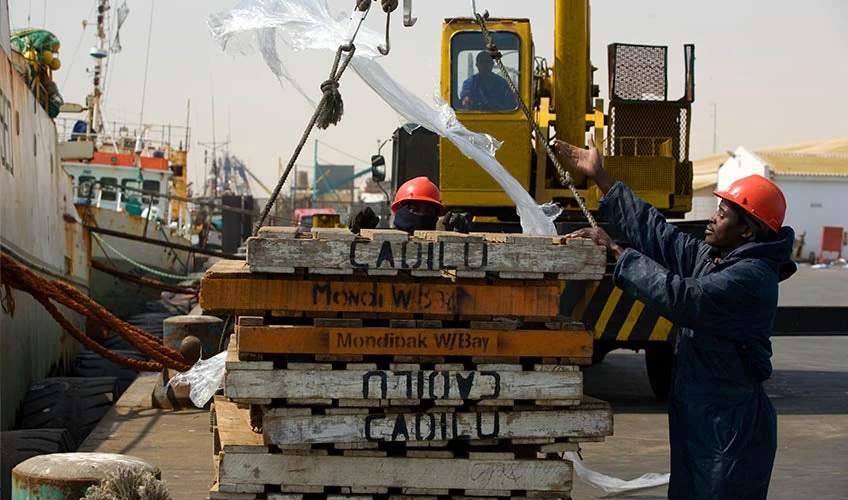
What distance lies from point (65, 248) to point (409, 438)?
13.6 meters

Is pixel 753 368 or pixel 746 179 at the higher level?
pixel 746 179

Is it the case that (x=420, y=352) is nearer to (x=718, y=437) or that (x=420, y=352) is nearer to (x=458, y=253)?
(x=458, y=253)

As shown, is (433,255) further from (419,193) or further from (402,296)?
(419,193)

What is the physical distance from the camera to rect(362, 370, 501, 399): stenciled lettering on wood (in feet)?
15.2

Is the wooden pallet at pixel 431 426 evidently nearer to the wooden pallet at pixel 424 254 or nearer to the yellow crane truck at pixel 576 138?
the wooden pallet at pixel 424 254

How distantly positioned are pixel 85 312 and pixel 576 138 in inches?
198

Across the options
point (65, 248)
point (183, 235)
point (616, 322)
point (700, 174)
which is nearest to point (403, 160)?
point (616, 322)

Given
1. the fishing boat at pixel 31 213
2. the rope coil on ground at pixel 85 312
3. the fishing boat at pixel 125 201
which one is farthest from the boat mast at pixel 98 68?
the rope coil on ground at pixel 85 312

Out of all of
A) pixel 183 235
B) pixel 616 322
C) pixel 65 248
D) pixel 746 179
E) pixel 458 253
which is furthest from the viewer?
pixel 183 235

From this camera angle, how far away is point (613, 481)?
22.9ft

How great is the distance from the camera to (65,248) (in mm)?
17047

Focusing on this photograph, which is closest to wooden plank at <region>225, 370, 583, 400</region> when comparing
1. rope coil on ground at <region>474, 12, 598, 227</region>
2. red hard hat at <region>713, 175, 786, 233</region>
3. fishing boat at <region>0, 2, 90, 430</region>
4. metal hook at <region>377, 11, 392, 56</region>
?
rope coil on ground at <region>474, 12, 598, 227</region>

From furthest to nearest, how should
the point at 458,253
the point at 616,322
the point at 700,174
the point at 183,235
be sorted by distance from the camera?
1. the point at 700,174
2. the point at 183,235
3. the point at 616,322
4. the point at 458,253

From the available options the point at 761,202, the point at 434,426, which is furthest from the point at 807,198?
the point at 434,426
